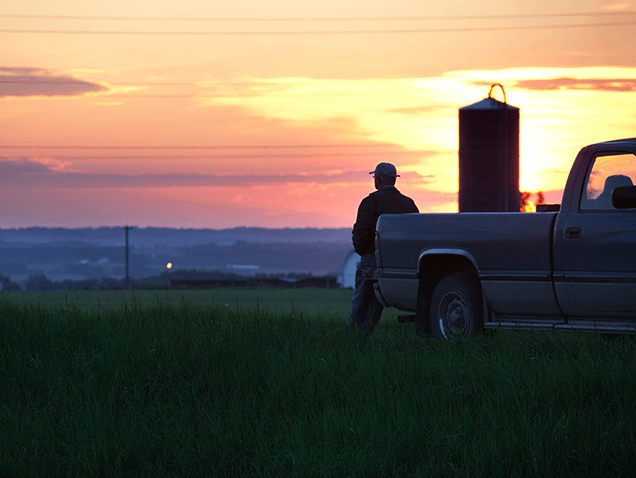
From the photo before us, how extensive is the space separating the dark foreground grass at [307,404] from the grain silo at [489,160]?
23.2 metres

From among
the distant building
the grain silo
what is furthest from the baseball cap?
the distant building

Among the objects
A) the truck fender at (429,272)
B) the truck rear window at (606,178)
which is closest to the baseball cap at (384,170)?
the truck fender at (429,272)

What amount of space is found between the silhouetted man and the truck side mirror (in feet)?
10.4

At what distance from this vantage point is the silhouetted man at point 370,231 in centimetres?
1055

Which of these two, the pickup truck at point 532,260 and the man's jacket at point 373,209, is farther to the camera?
the man's jacket at point 373,209

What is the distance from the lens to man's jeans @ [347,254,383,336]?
420 inches

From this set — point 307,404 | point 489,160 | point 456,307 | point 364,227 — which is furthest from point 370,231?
point 489,160

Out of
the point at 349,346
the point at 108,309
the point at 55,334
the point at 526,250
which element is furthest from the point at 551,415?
the point at 108,309

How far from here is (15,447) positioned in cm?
637

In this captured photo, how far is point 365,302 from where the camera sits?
10836 millimetres

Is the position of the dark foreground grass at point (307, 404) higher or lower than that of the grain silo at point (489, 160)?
lower

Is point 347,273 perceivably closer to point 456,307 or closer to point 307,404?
point 456,307

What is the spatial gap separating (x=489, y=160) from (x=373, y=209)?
2260cm

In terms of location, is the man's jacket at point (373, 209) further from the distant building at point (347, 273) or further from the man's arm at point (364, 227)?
the distant building at point (347, 273)
